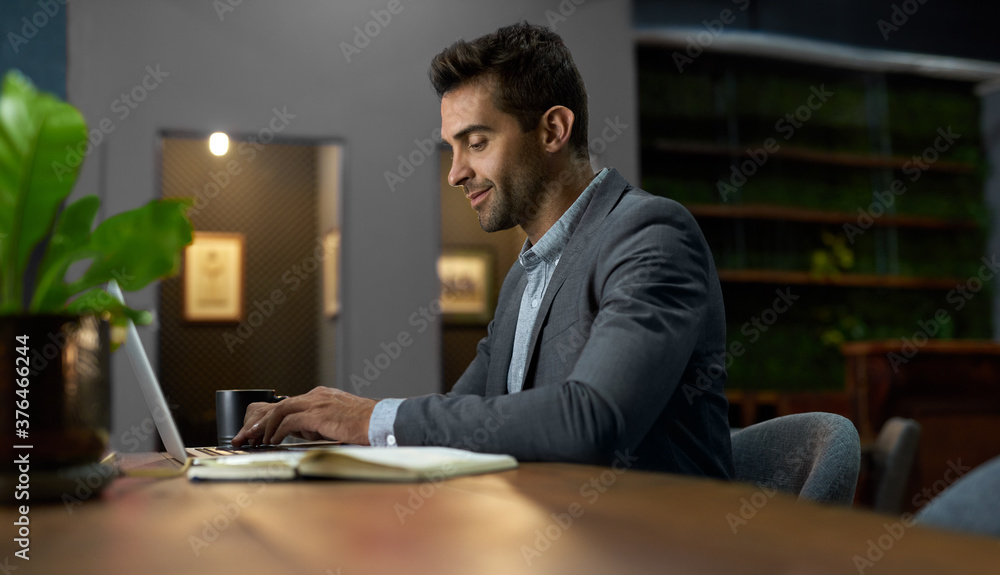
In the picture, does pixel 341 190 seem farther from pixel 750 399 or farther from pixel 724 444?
pixel 724 444

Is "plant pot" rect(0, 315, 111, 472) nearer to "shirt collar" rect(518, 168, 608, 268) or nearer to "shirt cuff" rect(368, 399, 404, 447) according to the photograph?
"shirt cuff" rect(368, 399, 404, 447)

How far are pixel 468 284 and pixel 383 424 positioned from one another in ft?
16.2

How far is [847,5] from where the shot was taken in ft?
20.4

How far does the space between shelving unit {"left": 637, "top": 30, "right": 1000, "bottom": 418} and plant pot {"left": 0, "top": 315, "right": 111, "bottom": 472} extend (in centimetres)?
571

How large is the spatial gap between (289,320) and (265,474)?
4897 mm

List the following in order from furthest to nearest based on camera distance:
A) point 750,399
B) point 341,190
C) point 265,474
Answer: point 750,399
point 341,190
point 265,474

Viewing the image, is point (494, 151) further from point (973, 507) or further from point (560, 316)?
point (973, 507)

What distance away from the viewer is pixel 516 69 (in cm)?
188

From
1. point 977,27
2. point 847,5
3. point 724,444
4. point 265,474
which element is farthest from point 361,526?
point 977,27

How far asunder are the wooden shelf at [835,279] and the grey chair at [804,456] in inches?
190
